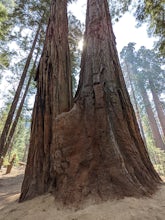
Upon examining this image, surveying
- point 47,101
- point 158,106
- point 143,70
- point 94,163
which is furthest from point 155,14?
point 143,70

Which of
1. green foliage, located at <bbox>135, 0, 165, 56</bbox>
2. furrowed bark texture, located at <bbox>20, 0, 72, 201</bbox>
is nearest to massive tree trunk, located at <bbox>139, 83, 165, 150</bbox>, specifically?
green foliage, located at <bbox>135, 0, 165, 56</bbox>

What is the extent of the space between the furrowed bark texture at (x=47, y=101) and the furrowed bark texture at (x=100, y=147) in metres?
0.37

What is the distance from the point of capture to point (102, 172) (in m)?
1.90

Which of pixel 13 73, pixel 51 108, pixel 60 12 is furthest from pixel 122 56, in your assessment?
pixel 51 108

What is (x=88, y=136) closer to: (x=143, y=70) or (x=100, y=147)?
(x=100, y=147)

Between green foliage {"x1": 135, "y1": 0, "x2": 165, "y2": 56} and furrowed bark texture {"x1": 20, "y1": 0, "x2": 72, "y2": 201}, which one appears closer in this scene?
furrowed bark texture {"x1": 20, "y1": 0, "x2": 72, "y2": 201}

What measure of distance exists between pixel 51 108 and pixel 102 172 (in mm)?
1484

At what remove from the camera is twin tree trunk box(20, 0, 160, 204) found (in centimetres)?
186

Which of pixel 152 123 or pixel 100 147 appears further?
pixel 152 123

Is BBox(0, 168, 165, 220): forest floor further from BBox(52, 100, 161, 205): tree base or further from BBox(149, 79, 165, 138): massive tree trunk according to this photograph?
BBox(149, 79, 165, 138): massive tree trunk

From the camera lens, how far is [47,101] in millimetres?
2990

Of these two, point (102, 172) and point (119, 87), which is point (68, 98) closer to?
point (119, 87)

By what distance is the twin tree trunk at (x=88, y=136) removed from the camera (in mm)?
1864

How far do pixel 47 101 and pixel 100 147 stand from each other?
1.45 m
